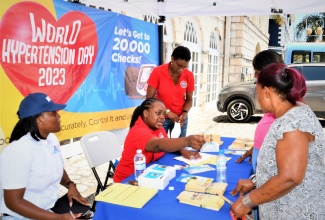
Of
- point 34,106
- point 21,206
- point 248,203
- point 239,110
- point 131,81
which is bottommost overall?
point 239,110

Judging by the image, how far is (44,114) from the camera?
1.99 meters

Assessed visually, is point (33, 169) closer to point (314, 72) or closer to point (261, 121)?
point (261, 121)

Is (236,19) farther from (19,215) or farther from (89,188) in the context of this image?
(19,215)

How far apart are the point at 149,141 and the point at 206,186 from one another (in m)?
0.63

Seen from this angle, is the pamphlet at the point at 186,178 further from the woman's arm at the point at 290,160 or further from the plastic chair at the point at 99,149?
the plastic chair at the point at 99,149

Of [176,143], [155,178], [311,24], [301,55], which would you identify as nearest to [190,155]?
[176,143]

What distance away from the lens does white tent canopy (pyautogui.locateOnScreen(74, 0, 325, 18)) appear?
15.6 feet

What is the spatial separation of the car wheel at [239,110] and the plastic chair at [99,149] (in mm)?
6402

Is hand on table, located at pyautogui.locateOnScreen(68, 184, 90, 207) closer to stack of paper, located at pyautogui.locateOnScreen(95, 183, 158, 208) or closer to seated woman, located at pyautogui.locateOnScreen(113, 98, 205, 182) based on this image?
seated woman, located at pyautogui.locateOnScreen(113, 98, 205, 182)

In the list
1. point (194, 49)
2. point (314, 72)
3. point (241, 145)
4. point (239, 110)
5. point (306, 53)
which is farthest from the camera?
point (306, 53)

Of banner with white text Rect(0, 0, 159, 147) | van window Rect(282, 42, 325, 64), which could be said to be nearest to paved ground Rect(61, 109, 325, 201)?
banner with white text Rect(0, 0, 159, 147)

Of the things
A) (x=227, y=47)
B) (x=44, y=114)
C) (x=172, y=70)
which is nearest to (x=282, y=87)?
(x=44, y=114)

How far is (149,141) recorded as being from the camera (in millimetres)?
2342

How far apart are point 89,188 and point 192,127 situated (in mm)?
5023
